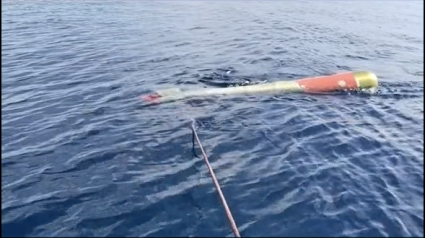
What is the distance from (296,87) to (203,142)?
4.63m

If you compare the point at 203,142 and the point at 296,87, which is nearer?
the point at 203,142

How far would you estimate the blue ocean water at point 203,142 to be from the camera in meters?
6.86

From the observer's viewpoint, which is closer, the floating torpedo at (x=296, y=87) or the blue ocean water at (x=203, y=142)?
the blue ocean water at (x=203, y=142)

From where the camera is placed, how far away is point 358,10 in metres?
30.0

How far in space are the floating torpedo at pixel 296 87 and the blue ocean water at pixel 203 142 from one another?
330 millimetres

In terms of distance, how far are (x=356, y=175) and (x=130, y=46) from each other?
1295 centimetres

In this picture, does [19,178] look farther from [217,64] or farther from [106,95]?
[217,64]

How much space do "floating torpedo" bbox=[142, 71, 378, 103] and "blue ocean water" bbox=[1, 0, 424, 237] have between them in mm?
330

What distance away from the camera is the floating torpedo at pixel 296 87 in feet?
40.0

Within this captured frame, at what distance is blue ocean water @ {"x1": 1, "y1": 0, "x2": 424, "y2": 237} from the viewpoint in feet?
22.5

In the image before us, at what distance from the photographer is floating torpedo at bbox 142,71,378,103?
12.2 meters

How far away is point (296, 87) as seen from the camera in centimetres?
1283

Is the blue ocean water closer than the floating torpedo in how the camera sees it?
Yes

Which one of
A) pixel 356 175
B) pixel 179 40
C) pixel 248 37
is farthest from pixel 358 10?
pixel 356 175
